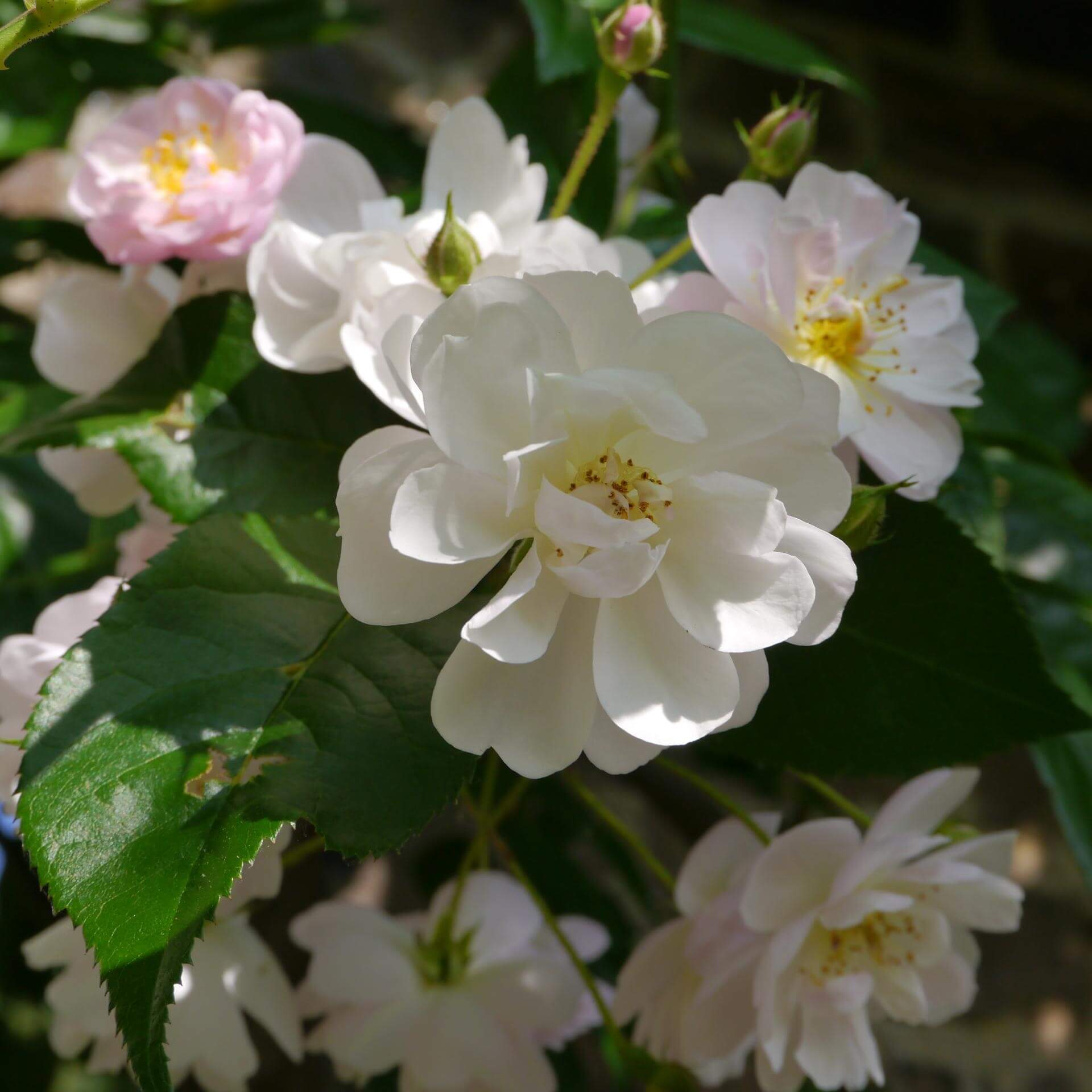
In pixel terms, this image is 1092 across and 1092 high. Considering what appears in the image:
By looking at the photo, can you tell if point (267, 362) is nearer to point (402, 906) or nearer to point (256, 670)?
point (256, 670)

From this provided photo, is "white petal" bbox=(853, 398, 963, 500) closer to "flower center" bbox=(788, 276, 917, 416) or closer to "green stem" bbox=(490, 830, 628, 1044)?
"flower center" bbox=(788, 276, 917, 416)

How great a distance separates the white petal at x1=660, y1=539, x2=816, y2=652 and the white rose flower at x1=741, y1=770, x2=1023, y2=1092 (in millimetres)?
177

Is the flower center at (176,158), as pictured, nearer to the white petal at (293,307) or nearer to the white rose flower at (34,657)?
the white petal at (293,307)

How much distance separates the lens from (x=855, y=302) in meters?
0.46

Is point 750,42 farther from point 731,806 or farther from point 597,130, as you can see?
point 731,806

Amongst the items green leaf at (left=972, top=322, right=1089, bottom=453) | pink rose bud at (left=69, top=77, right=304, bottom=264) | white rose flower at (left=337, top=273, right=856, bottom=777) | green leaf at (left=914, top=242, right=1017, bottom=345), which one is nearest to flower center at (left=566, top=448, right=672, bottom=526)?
white rose flower at (left=337, top=273, right=856, bottom=777)

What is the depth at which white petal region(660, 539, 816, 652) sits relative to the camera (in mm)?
331

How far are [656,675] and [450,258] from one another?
0.57 ft

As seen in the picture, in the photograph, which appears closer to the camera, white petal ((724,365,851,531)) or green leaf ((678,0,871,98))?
white petal ((724,365,851,531))

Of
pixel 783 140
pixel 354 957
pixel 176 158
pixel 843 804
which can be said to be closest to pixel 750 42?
Result: pixel 783 140

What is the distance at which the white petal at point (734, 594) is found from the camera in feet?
1.08

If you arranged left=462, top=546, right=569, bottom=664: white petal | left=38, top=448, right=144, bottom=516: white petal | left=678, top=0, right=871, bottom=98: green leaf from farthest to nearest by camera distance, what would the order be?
1. left=678, top=0, right=871, bottom=98: green leaf
2. left=38, top=448, right=144, bottom=516: white petal
3. left=462, top=546, right=569, bottom=664: white petal

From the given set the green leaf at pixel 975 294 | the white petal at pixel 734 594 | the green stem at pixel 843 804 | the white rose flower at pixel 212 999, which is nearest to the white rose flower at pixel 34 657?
the white rose flower at pixel 212 999

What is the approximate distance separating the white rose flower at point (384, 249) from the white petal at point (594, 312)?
0.09ft
